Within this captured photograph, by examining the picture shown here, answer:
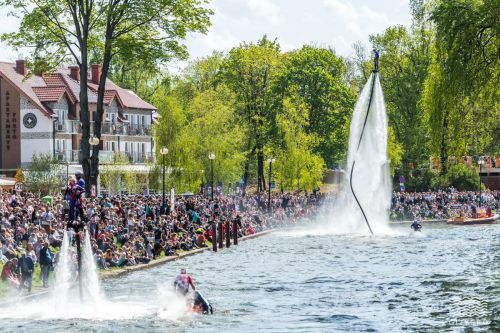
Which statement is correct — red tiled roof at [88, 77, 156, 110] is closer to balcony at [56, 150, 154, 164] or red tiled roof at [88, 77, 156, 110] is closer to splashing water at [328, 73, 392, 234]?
balcony at [56, 150, 154, 164]

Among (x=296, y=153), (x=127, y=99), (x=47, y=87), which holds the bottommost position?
(x=296, y=153)

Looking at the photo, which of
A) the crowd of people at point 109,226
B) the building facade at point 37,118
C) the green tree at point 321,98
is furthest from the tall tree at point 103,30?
the green tree at point 321,98

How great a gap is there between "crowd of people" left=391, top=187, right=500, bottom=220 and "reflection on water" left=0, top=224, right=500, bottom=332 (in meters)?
22.1

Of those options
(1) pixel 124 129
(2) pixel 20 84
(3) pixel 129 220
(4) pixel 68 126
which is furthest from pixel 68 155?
(3) pixel 129 220

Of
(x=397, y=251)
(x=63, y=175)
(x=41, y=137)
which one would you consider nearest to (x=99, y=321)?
(x=397, y=251)

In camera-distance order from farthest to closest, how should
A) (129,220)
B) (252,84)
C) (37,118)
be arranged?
(252,84), (37,118), (129,220)

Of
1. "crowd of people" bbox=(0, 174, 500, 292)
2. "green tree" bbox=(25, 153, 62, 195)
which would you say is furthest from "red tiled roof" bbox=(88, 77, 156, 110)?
"crowd of people" bbox=(0, 174, 500, 292)

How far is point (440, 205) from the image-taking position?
82375 millimetres

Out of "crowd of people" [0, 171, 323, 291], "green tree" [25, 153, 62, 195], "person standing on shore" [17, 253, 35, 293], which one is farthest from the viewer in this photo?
"green tree" [25, 153, 62, 195]

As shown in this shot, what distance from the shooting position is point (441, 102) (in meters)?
48.1

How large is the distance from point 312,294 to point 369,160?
99.6ft

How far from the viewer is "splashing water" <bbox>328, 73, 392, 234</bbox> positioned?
219ft

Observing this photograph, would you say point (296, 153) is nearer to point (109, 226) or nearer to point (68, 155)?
point (68, 155)

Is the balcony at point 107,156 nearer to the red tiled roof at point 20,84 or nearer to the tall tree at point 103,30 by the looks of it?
the red tiled roof at point 20,84
